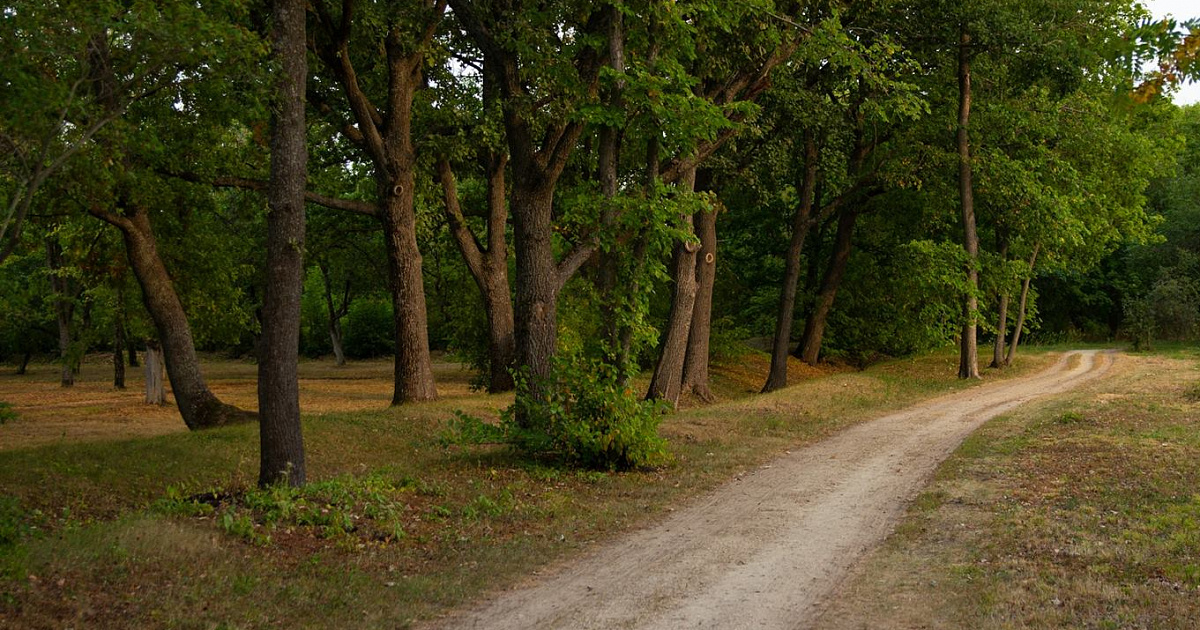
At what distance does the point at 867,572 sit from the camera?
757cm

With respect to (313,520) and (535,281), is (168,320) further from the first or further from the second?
(313,520)

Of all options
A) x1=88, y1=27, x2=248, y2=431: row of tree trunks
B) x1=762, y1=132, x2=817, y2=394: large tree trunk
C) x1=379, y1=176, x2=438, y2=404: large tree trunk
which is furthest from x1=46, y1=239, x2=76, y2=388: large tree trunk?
x1=762, y1=132, x2=817, y2=394: large tree trunk

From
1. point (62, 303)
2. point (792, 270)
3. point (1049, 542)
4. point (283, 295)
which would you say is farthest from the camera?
point (62, 303)

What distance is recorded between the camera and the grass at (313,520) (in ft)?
Answer: 21.5

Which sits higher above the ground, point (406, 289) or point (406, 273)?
point (406, 273)

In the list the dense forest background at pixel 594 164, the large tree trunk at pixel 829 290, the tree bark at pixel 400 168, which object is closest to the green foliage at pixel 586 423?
the dense forest background at pixel 594 164

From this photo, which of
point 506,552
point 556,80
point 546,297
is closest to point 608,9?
point 556,80

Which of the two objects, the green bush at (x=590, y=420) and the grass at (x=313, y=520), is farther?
the green bush at (x=590, y=420)

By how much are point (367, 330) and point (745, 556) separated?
50911 millimetres

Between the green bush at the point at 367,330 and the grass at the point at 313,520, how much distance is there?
40.7 m

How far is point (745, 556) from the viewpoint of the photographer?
8172 mm

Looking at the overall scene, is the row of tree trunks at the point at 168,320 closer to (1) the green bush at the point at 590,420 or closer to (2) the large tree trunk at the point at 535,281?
(2) the large tree trunk at the point at 535,281

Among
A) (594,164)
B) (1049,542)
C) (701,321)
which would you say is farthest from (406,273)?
(1049,542)

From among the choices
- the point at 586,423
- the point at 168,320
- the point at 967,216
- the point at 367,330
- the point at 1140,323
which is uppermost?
A: the point at 967,216
